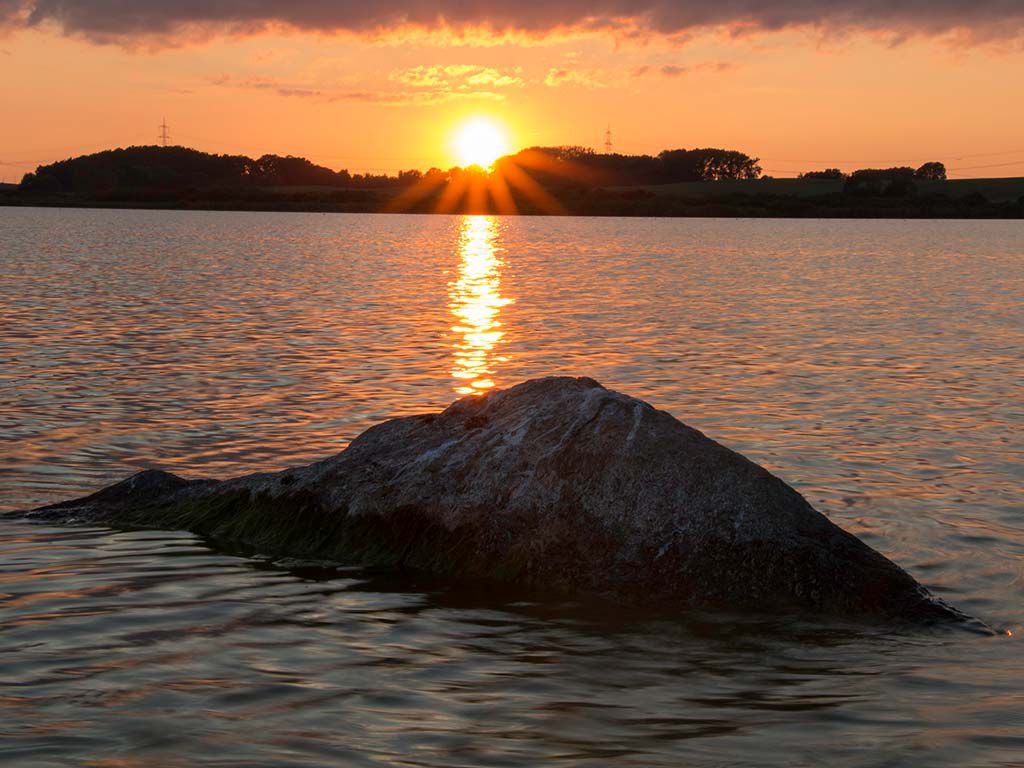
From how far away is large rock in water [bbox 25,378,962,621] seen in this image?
8.45 metres

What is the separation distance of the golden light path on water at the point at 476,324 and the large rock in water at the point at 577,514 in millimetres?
8585

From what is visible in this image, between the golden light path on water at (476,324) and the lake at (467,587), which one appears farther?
the golden light path on water at (476,324)

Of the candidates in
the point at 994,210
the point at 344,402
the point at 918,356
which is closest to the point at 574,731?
the point at 344,402

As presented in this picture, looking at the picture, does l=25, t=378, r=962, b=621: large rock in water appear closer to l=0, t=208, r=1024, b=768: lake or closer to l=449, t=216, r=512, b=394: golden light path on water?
l=0, t=208, r=1024, b=768: lake

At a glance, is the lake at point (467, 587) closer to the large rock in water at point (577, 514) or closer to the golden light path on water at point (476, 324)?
the golden light path on water at point (476, 324)

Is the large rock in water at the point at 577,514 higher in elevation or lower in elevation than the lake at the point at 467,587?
higher

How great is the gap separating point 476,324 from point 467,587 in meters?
21.0

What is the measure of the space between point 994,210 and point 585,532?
617 ft

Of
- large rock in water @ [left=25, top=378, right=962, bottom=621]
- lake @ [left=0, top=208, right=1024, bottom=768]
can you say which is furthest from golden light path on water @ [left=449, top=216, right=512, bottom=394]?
large rock in water @ [left=25, top=378, right=962, bottom=621]

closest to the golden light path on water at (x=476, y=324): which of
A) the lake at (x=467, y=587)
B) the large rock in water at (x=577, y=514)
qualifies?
the lake at (x=467, y=587)

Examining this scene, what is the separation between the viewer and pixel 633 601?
8.56 metres

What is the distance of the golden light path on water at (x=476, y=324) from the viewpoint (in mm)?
20612

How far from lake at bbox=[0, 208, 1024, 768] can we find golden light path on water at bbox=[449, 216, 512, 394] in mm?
207

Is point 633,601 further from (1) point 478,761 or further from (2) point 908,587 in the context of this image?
(1) point 478,761
